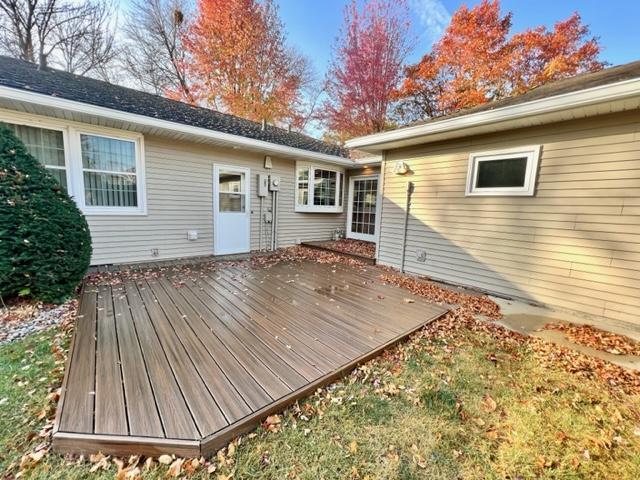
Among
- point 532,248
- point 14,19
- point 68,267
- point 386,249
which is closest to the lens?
point 68,267

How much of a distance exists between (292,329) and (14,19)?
15.0m

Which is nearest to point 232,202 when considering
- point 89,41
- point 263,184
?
point 263,184

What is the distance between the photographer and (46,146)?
4.63 metres

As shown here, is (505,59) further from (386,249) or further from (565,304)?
(565,304)

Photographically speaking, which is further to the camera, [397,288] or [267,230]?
[267,230]

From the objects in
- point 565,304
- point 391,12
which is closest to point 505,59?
point 391,12

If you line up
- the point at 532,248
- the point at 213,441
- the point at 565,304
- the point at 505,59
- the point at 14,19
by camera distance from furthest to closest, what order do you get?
the point at 505,59, the point at 14,19, the point at 532,248, the point at 565,304, the point at 213,441

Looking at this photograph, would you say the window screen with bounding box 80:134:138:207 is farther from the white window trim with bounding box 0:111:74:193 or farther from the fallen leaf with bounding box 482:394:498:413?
the fallen leaf with bounding box 482:394:498:413

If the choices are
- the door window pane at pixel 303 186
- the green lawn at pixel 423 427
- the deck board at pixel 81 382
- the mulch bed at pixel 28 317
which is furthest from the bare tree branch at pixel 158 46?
the green lawn at pixel 423 427

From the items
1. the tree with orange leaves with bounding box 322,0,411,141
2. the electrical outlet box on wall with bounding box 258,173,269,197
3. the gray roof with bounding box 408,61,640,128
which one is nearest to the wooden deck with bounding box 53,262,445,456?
the electrical outlet box on wall with bounding box 258,173,269,197

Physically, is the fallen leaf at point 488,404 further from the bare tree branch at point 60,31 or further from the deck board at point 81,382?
the bare tree branch at point 60,31

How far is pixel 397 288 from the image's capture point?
4.86 meters

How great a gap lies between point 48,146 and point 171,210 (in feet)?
7.02

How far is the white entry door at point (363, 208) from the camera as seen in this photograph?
8594mm
